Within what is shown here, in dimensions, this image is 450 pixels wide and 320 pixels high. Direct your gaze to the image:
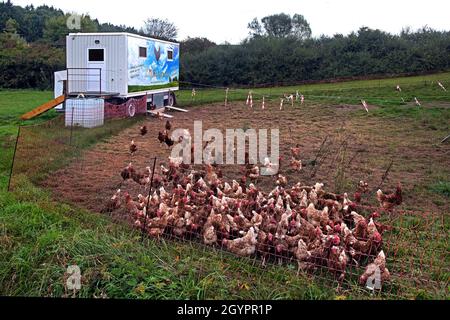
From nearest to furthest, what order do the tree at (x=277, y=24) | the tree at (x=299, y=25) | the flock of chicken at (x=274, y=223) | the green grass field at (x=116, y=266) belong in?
1. the green grass field at (x=116, y=266)
2. the flock of chicken at (x=274, y=223)
3. the tree at (x=299, y=25)
4. the tree at (x=277, y=24)

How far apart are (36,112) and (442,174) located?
11379 millimetres

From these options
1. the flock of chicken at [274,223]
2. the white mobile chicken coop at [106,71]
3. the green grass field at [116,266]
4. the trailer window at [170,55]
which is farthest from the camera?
the trailer window at [170,55]

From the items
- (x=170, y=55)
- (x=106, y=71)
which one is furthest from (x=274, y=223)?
(x=170, y=55)

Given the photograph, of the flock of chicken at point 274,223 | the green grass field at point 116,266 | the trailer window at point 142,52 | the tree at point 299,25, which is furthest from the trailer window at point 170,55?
the tree at point 299,25

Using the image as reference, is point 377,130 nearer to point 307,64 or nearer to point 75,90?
point 75,90

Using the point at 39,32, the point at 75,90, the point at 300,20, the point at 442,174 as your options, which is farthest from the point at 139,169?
the point at 39,32

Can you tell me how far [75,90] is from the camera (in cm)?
1497

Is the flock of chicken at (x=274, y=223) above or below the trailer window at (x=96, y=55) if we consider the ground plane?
below

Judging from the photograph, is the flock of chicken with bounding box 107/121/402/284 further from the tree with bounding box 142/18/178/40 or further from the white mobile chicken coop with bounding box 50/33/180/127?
the tree with bounding box 142/18/178/40

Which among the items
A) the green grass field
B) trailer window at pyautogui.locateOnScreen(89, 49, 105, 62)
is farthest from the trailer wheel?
the green grass field

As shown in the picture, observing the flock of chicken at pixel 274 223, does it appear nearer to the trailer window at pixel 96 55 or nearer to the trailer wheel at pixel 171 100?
the trailer window at pixel 96 55

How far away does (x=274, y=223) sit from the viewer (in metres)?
4.64

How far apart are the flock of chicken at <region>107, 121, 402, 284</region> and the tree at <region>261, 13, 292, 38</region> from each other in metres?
38.9

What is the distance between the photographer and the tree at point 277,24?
4253 centimetres
